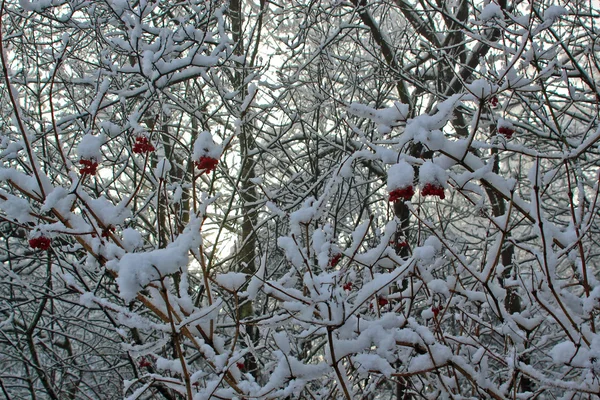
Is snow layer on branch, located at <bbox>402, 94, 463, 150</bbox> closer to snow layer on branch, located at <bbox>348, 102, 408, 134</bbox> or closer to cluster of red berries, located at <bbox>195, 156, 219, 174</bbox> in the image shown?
snow layer on branch, located at <bbox>348, 102, 408, 134</bbox>

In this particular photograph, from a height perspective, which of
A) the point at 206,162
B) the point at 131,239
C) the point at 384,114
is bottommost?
the point at 131,239

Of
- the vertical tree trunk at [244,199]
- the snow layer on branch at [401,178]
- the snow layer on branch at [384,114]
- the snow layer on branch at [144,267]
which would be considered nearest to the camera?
the snow layer on branch at [144,267]

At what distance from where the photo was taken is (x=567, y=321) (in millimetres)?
1536

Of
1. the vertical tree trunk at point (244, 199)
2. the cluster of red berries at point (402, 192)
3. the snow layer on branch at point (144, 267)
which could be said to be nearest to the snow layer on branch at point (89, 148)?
the snow layer on branch at point (144, 267)

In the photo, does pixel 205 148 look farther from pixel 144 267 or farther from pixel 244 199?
pixel 244 199

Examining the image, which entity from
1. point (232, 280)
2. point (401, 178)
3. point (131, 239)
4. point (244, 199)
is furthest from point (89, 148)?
point (244, 199)

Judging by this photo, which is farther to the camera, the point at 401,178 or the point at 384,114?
the point at 384,114

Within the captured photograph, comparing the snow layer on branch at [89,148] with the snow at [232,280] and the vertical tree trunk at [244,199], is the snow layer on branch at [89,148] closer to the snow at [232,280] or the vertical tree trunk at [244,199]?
the snow at [232,280]

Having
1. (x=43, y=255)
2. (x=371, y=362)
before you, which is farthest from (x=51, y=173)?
(x=371, y=362)

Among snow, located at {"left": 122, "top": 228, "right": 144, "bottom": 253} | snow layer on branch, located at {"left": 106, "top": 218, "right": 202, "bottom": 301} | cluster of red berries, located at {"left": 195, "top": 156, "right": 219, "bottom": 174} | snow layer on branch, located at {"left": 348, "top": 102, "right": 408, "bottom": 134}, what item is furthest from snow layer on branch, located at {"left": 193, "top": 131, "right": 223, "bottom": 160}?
snow layer on branch, located at {"left": 348, "top": 102, "right": 408, "bottom": 134}

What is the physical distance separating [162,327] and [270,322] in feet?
1.14

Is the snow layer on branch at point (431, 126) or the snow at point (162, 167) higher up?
the snow at point (162, 167)

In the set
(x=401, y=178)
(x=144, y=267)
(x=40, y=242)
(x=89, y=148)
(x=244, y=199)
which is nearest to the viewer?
(x=144, y=267)

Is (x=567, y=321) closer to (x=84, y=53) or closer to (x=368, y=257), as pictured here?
(x=368, y=257)
